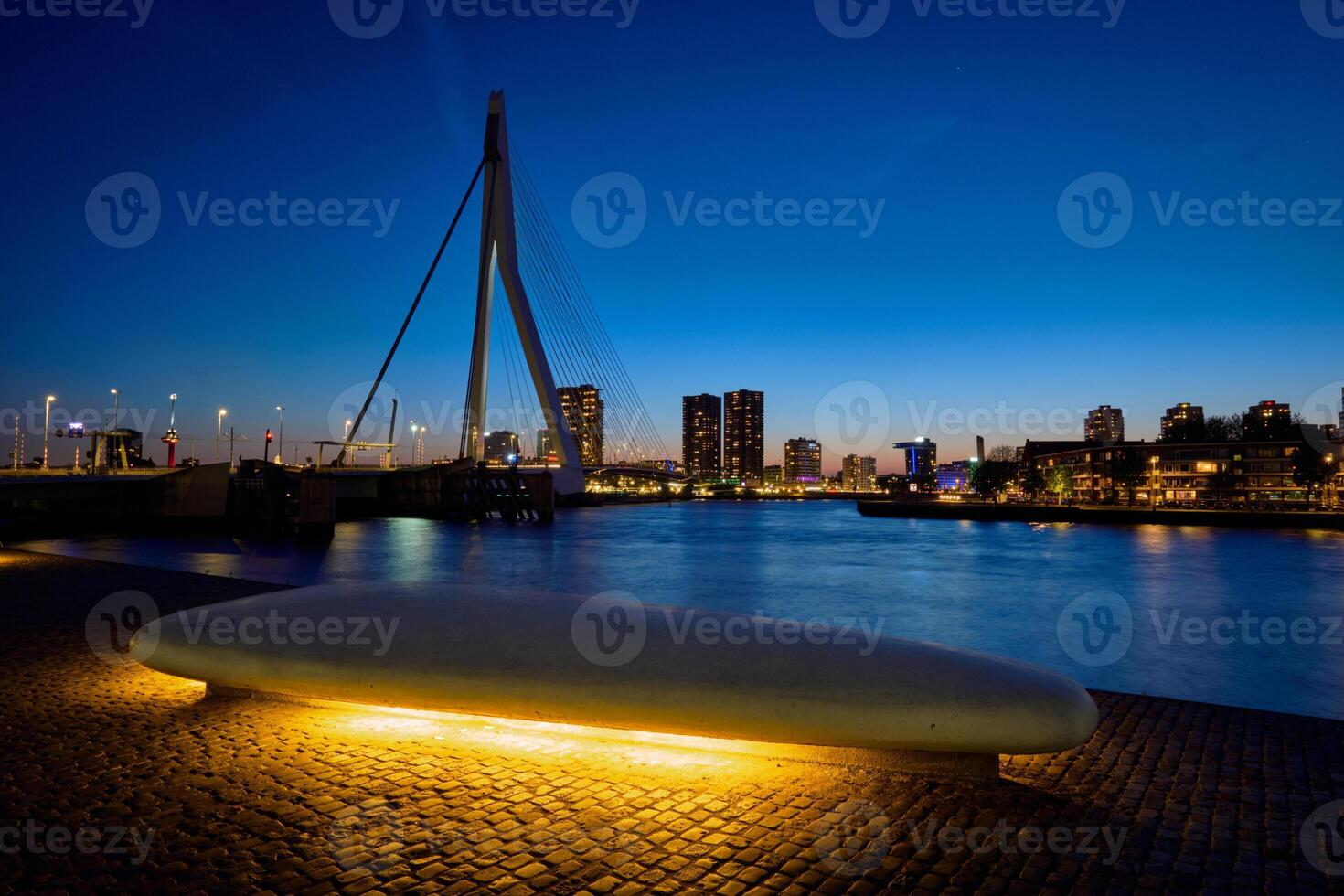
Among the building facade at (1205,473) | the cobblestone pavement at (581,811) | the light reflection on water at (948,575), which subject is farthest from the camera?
the building facade at (1205,473)

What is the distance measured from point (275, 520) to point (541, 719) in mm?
38672

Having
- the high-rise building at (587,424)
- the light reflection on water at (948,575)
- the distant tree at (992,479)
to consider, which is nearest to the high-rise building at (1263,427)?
the distant tree at (992,479)

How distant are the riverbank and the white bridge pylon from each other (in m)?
52.2

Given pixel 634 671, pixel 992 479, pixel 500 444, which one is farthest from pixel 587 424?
pixel 634 671

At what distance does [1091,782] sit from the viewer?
489 centimetres

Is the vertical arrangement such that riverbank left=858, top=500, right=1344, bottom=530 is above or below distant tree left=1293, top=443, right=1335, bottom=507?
below

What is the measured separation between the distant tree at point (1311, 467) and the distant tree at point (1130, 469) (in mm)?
14858

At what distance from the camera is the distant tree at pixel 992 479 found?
116 metres

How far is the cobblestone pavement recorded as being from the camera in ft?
11.8

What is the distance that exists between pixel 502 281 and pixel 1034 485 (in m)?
87.4

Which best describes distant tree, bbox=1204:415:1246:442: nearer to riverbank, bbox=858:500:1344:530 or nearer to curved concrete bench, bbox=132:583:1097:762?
riverbank, bbox=858:500:1344:530

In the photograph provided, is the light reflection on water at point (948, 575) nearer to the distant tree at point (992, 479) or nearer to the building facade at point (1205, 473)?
the building facade at point (1205, 473)

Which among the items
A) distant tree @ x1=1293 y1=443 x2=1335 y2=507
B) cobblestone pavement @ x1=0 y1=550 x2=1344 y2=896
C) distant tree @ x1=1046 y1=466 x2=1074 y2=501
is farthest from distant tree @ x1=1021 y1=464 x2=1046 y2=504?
cobblestone pavement @ x1=0 y1=550 x2=1344 y2=896

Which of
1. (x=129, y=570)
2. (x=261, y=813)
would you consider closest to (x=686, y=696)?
(x=261, y=813)
